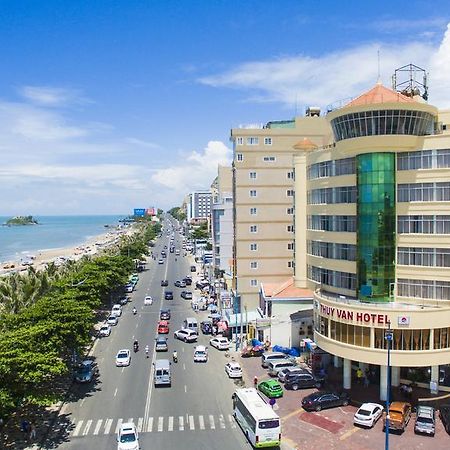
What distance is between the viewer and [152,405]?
151 feet

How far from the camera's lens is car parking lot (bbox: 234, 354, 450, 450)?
37.3 meters

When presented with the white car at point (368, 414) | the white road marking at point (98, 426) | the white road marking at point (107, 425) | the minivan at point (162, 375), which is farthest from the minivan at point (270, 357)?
the white road marking at point (98, 426)

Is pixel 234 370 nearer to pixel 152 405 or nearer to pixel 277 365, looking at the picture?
pixel 277 365

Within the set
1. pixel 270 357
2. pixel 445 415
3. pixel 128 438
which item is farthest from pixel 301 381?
pixel 128 438

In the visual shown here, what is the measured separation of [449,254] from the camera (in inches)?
1751

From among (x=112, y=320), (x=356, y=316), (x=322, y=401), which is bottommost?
(x=112, y=320)

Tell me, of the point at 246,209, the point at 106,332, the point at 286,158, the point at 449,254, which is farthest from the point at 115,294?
the point at 449,254

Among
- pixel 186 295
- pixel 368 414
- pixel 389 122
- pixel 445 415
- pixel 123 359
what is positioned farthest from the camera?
pixel 186 295

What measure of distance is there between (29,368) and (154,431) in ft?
36.3

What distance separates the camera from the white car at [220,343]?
6488cm

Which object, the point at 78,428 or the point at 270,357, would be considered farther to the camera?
the point at 270,357

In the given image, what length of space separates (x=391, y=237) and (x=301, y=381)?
658 inches

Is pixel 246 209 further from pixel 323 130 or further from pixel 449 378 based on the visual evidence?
pixel 449 378

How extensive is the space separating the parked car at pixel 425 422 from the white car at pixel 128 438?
857 inches
